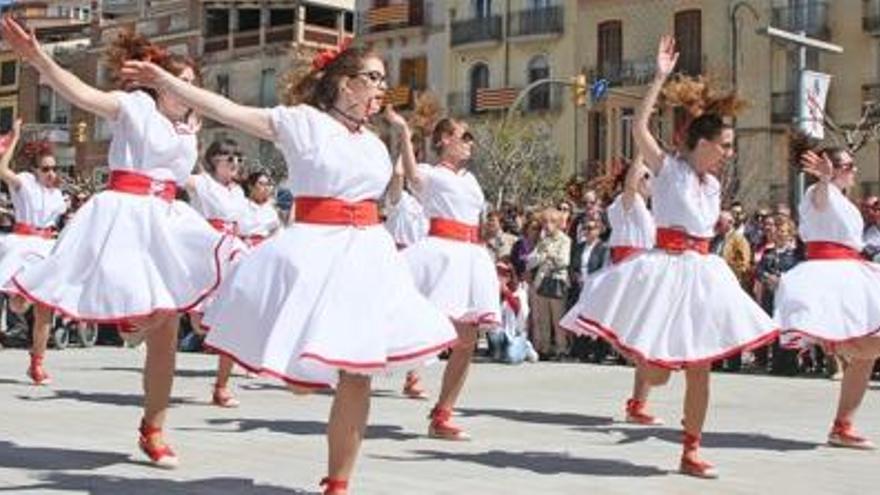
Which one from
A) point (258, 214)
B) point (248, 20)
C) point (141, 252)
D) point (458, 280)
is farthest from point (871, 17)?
point (141, 252)

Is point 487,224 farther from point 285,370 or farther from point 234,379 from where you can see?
point 285,370

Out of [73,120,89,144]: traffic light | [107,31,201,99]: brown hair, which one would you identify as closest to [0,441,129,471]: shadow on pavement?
[107,31,201,99]: brown hair

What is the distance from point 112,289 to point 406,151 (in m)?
2.28

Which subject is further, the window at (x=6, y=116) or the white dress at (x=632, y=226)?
the window at (x=6, y=116)

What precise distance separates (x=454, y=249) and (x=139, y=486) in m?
3.66

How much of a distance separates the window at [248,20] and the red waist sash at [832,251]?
5541 cm

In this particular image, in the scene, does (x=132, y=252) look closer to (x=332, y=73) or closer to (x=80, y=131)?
(x=332, y=73)

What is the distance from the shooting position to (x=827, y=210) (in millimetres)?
9617

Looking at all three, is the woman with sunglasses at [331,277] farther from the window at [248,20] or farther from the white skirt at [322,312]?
the window at [248,20]

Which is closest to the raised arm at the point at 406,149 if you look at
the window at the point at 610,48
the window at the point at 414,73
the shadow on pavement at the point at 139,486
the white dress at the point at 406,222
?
the shadow on pavement at the point at 139,486

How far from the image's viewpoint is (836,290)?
9.38 metres

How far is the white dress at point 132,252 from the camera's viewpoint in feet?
25.1

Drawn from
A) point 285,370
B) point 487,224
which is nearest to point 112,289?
point 285,370

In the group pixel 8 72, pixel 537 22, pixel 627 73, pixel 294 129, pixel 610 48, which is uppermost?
pixel 537 22
